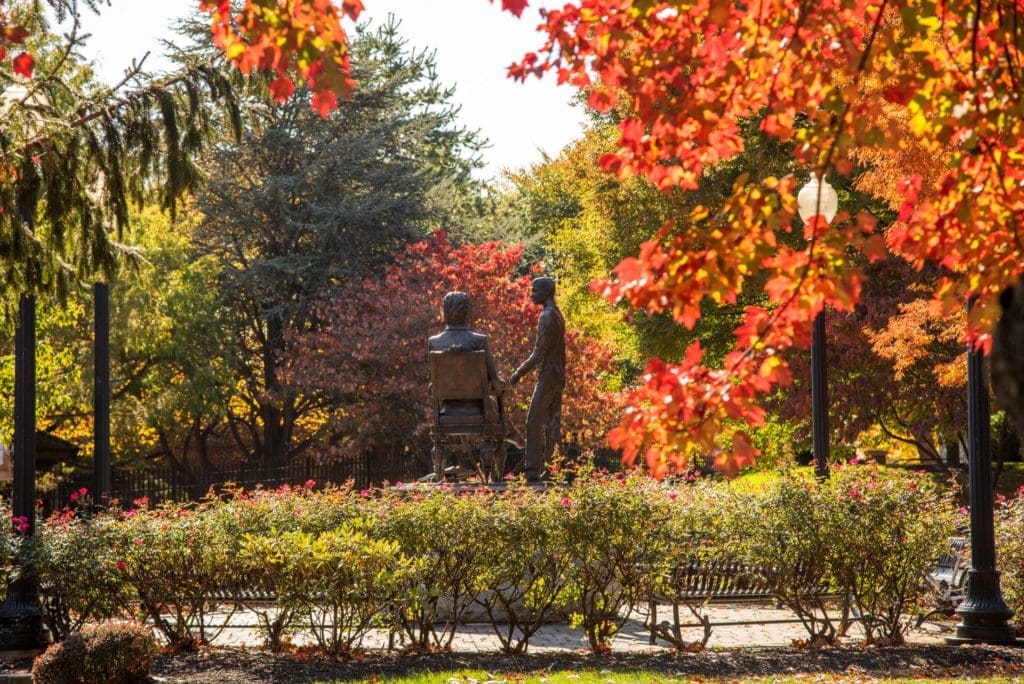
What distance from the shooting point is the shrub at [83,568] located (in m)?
10.2

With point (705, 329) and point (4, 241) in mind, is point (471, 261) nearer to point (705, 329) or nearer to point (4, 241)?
point (705, 329)

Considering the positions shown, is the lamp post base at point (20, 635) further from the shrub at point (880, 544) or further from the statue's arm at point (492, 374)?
the shrub at point (880, 544)

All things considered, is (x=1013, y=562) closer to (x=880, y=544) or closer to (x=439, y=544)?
(x=880, y=544)

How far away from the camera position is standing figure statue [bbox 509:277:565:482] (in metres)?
13.4

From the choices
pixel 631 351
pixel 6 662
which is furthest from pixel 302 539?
pixel 631 351

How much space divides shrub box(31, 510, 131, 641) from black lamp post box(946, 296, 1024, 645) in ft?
23.6

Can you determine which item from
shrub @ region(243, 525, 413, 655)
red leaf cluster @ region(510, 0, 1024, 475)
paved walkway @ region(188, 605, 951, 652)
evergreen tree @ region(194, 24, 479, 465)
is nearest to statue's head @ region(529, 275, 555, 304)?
paved walkway @ region(188, 605, 951, 652)

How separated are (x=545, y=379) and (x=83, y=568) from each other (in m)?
5.44

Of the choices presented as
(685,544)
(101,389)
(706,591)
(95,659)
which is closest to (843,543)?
(685,544)

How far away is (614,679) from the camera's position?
8438 mm

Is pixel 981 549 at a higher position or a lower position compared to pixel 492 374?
lower

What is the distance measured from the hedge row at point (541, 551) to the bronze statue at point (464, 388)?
10.1 feet

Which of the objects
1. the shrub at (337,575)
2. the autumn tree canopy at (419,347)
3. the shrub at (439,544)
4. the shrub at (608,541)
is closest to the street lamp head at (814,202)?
the shrub at (608,541)

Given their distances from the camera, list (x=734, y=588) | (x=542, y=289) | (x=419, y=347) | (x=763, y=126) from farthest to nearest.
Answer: (x=419, y=347) < (x=734, y=588) < (x=542, y=289) < (x=763, y=126)
